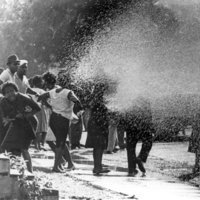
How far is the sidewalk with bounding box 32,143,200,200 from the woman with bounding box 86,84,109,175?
26 centimetres

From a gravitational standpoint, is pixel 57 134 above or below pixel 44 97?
below

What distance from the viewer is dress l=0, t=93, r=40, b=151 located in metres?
13.6

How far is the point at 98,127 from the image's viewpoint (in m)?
15.8

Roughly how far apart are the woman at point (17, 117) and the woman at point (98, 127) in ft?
6.58

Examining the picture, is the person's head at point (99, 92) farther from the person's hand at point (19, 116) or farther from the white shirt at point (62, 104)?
the person's hand at point (19, 116)

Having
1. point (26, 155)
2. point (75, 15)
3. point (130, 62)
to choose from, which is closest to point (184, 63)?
point (130, 62)

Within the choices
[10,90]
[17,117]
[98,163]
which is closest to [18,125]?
[17,117]

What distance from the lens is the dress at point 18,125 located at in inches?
535

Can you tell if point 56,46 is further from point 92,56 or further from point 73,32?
point 92,56

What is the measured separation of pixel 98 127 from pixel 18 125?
2406mm

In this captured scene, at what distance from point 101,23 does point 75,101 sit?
13.3m

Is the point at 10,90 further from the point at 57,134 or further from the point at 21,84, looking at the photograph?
the point at 21,84

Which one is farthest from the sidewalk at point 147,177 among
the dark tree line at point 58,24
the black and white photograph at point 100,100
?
the dark tree line at point 58,24

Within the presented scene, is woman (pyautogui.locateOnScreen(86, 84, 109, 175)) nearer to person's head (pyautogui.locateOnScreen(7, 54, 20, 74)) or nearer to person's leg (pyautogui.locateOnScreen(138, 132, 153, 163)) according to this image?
person's leg (pyautogui.locateOnScreen(138, 132, 153, 163))
